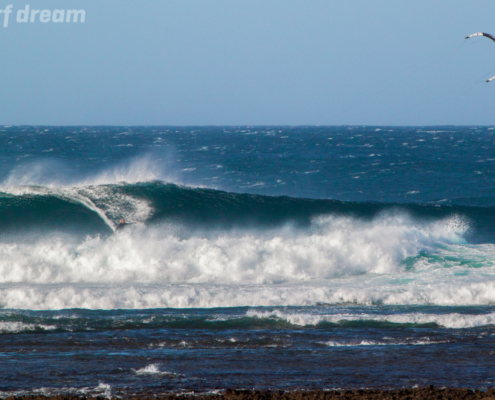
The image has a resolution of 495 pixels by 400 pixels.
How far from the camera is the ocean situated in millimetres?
8594

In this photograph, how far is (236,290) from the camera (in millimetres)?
14430

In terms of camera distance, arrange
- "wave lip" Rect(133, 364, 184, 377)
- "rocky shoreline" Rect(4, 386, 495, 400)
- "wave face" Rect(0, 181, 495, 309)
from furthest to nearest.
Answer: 1. "wave face" Rect(0, 181, 495, 309)
2. "wave lip" Rect(133, 364, 184, 377)
3. "rocky shoreline" Rect(4, 386, 495, 400)

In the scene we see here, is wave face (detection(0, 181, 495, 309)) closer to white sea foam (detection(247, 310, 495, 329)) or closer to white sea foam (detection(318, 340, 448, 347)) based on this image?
white sea foam (detection(247, 310, 495, 329))

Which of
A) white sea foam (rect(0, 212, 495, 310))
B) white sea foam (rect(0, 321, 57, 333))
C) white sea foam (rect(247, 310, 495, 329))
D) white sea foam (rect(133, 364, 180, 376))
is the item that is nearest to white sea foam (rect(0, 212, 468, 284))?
white sea foam (rect(0, 212, 495, 310))

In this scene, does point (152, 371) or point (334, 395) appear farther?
point (152, 371)

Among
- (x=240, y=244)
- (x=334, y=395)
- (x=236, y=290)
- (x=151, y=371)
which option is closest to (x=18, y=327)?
(x=151, y=371)

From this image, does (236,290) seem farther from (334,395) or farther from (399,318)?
(334,395)

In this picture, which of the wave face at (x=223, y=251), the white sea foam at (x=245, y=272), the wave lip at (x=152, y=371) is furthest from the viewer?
the wave face at (x=223, y=251)

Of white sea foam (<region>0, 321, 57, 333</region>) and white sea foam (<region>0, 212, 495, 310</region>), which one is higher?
white sea foam (<region>0, 212, 495, 310</region>)

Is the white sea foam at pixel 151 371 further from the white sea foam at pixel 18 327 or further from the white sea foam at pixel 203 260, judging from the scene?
the white sea foam at pixel 203 260

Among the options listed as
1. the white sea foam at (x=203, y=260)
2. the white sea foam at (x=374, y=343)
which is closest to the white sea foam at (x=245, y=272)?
the white sea foam at (x=203, y=260)

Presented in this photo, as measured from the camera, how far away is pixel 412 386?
790cm

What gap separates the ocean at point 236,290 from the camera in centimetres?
859

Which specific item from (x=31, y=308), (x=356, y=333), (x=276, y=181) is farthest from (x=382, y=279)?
(x=276, y=181)
